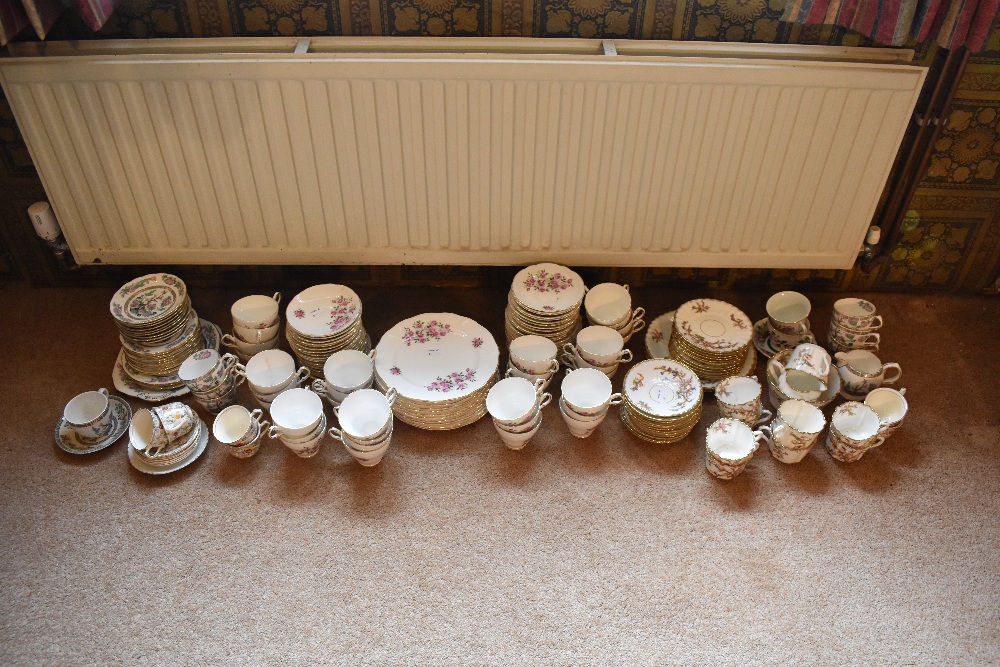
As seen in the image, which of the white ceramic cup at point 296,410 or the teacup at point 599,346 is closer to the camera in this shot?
the white ceramic cup at point 296,410

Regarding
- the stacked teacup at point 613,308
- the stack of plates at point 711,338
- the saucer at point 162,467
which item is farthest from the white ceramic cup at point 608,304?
the saucer at point 162,467

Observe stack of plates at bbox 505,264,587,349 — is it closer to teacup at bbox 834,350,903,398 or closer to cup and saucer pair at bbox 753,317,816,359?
cup and saucer pair at bbox 753,317,816,359

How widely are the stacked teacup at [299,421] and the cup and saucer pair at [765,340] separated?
1.27 metres

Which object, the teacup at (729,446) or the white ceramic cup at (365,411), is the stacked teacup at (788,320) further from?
the white ceramic cup at (365,411)

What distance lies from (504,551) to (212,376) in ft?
2.96

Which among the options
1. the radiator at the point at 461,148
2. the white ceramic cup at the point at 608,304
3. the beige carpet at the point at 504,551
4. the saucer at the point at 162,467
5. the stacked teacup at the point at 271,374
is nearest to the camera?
the beige carpet at the point at 504,551

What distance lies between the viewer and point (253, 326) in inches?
Answer: 88.4

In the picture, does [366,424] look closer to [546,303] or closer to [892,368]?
[546,303]

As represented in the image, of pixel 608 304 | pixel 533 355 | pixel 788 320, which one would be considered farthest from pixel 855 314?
pixel 533 355

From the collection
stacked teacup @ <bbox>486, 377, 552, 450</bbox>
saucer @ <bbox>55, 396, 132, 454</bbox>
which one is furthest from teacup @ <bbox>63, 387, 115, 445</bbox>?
stacked teacup @ <bbox>486, 377, 552, 450</bbox>

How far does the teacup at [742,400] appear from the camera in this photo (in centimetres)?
→ 211

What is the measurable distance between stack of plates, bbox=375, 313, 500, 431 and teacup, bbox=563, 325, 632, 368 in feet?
0.76

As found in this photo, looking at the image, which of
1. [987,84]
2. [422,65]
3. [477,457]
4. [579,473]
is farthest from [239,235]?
[987,84]

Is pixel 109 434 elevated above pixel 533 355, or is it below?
below
